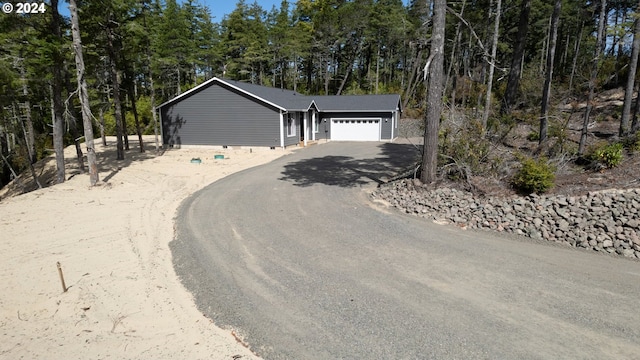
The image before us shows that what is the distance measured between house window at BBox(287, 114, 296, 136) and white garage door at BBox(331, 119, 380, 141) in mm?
5084

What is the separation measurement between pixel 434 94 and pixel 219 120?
1587 cm

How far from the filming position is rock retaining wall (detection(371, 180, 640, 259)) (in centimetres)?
644

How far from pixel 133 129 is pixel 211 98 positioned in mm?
17356

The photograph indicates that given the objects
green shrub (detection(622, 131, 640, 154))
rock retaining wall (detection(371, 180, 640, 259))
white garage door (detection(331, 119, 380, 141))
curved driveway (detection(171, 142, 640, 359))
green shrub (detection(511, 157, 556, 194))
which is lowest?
curved driveway (detection(171, 142, 640, 359))

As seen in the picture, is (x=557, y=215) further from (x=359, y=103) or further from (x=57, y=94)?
(x=359, y=103)

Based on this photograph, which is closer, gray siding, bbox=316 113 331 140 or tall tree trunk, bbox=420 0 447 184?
tall tree trunk, bbox=420 0 447 184

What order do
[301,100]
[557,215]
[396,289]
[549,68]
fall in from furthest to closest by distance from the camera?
[301,100] → [549,68] → [557,215] → [396,289]

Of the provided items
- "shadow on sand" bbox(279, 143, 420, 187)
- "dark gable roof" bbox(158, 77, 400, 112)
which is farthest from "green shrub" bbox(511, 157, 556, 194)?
"dark gable roof" bbox(158, 77, 400, 112)

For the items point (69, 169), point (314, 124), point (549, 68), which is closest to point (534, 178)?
point (549, 68)

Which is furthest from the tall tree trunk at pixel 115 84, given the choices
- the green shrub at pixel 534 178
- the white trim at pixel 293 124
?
the green shrub at pixel 534 178

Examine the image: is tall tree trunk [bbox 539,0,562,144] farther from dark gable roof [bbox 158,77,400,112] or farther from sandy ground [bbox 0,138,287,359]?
sandy ground [bbox 0,138,287,359]

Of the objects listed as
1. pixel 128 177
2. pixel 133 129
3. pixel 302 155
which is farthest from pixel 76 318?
pixel 133 129

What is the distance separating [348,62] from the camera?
43594mm

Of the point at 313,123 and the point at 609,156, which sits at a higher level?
the point at 313,123
